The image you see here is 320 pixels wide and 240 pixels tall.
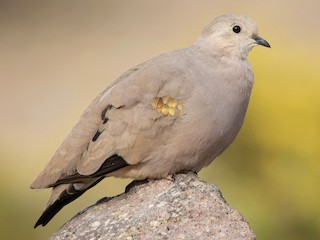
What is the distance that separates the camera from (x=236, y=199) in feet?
24.9

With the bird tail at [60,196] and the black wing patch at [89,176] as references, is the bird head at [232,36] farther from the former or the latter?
the bird tail at [60,196]

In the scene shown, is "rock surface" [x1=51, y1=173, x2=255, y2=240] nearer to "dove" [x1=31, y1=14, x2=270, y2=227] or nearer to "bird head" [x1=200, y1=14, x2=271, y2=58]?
"dove" [x1=31, y1=14, x2=270, y2=227]

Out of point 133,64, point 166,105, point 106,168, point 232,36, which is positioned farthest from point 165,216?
point 133,64

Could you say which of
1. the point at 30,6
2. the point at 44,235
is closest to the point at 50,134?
the point at 44,235

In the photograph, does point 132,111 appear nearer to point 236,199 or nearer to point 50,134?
point 236,199

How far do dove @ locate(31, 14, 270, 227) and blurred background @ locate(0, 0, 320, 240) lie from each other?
7.33ft

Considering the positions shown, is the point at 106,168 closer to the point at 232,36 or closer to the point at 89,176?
the point at 89,176

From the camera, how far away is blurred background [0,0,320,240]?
754 cm

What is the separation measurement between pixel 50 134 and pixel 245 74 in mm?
4832

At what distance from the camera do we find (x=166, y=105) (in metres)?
5.21

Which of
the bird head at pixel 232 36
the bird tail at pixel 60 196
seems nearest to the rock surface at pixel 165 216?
the bird tail at pixel 60 196

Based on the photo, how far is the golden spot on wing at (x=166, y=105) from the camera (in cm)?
521

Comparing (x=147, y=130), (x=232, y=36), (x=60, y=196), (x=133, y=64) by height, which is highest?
(x=232, y=36)

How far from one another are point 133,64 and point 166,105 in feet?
19.4
